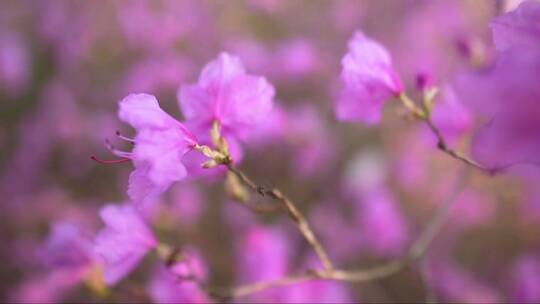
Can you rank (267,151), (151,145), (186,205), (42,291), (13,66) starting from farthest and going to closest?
1. (13,66)
2. (267,151)
3. (186,205)
4. (42,291)
5. (151,145)

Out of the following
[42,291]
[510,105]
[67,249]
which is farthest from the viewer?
[42,291]

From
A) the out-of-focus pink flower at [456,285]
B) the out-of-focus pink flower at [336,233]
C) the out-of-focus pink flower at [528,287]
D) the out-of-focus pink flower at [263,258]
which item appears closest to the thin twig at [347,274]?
the out-of-focus pink flower at [263,258]

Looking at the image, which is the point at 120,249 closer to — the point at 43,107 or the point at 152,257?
the point at 152,257

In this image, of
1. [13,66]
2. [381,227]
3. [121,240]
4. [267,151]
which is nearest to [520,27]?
[121,240]

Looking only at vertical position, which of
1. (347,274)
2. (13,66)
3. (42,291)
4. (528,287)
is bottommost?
(528,287)

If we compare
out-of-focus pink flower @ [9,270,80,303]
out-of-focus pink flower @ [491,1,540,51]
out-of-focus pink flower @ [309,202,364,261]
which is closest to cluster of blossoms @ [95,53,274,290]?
out-of-focus pink flower @ [491,1,540,51]

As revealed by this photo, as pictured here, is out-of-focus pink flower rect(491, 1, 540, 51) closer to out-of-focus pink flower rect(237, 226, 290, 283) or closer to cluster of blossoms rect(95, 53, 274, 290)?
cluster of blossoms rect(95, 53, 274, 290)

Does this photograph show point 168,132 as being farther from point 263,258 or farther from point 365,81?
point 263,258
